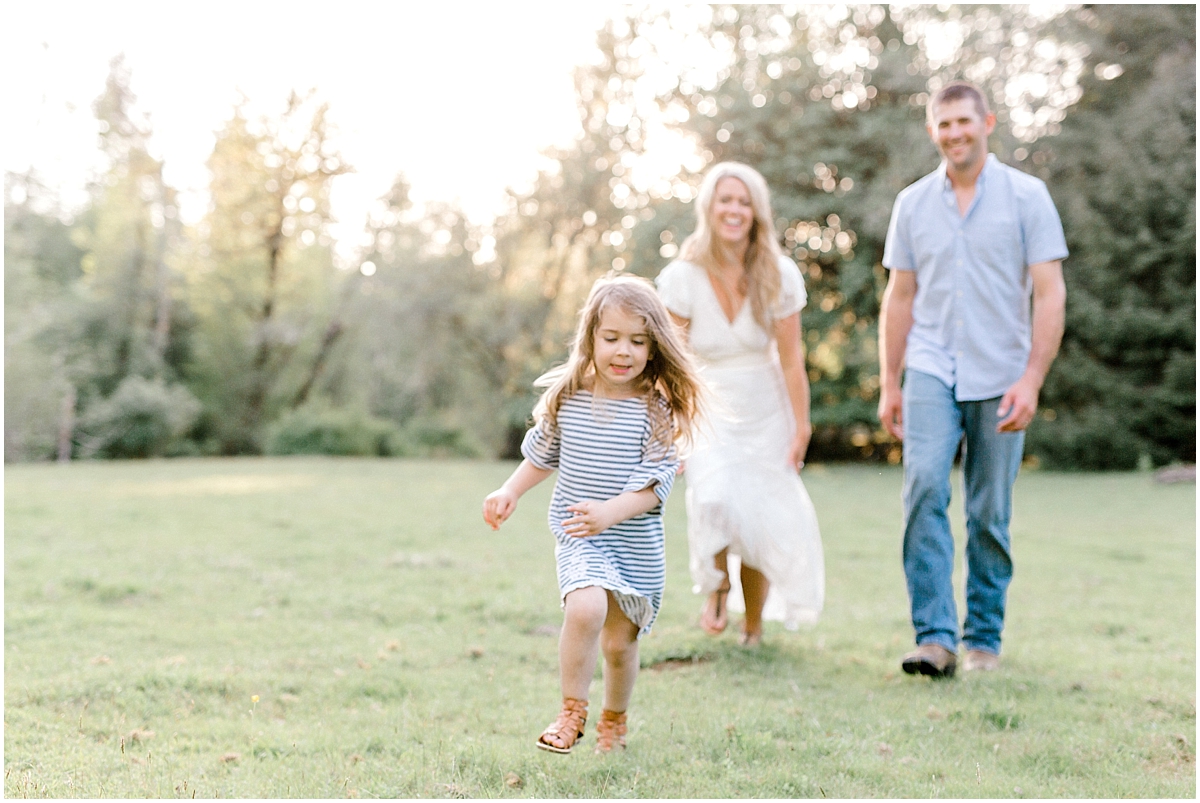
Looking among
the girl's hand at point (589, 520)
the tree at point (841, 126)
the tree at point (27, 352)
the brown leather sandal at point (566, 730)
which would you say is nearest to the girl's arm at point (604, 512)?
the girl's hand at point (589, 520)

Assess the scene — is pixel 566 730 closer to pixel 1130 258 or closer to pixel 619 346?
pixel 619 346

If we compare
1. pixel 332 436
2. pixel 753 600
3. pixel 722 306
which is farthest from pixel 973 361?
pixel 332 436

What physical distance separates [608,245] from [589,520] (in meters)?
23.8

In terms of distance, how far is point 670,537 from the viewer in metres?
9.63

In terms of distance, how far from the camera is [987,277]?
4.49 meters

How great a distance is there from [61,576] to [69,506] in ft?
16.8

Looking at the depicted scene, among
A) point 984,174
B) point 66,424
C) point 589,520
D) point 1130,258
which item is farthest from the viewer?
point 66,424

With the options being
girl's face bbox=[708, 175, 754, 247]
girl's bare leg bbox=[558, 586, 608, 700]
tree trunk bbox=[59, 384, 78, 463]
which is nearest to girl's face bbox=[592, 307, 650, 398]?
girl's bare leg bbox=[558, 586, 608, 700]

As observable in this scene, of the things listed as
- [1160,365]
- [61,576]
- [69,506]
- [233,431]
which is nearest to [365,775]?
[61,576]

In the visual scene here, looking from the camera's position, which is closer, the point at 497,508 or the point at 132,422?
the point at 497,508

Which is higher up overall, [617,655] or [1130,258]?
[1130,258]

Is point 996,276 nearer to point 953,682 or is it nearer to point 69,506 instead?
point 953,682

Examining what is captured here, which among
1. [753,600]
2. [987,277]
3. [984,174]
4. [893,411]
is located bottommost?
[753,600]

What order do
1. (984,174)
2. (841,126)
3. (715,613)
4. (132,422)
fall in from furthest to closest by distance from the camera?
(132,422), (841,126), (715,613), (984,174)
